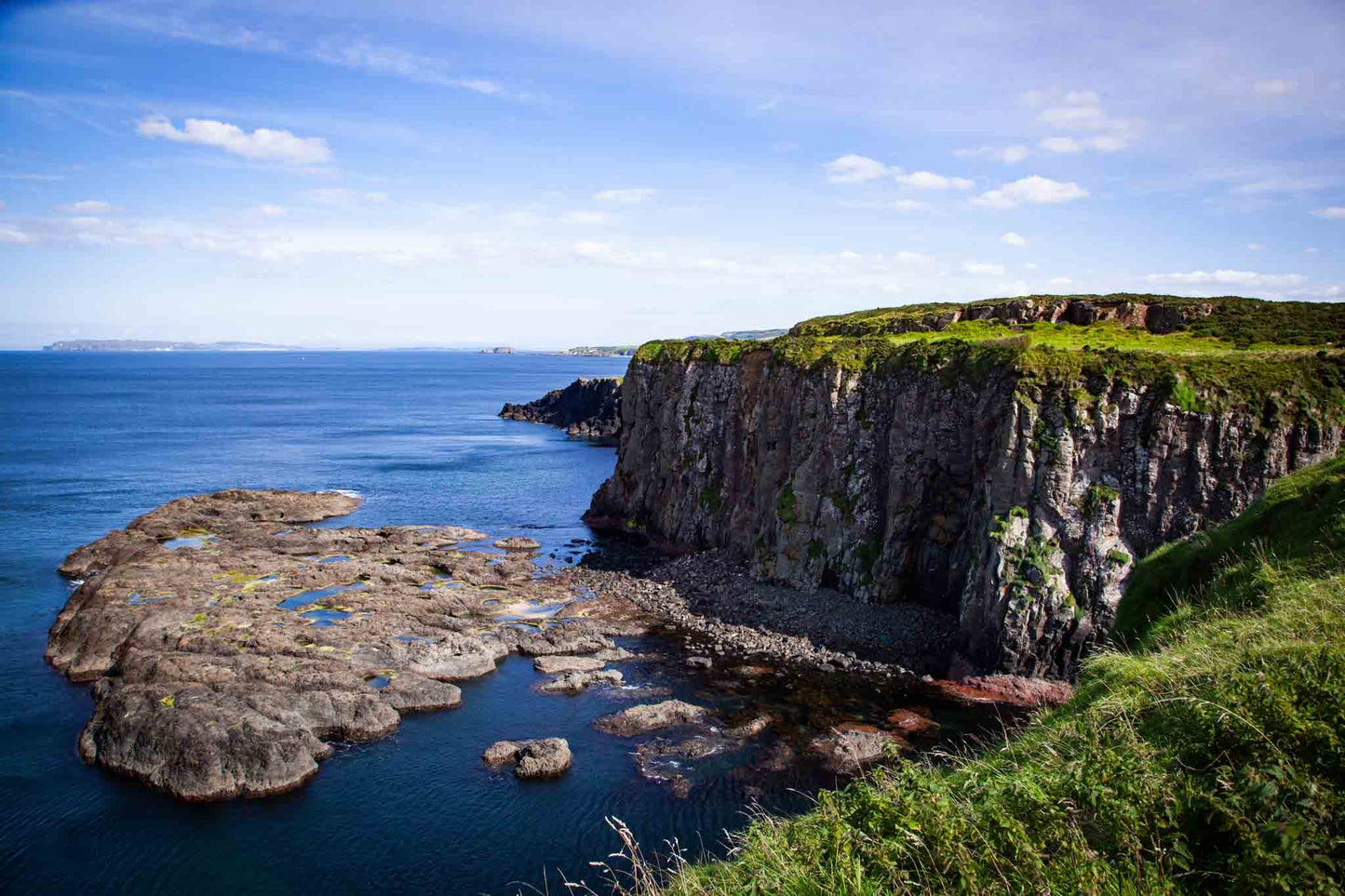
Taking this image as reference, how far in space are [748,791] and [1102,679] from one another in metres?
19.3

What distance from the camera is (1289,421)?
37250 mm

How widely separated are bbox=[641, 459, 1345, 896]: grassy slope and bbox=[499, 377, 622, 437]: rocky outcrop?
11748cm

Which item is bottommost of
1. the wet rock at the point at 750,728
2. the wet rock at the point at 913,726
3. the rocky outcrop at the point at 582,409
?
the wet rock at the point at 913,726

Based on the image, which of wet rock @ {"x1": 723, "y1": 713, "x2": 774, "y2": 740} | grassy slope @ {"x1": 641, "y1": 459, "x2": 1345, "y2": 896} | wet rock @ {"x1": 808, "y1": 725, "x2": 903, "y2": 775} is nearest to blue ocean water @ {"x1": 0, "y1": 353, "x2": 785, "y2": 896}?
wet rock @ {"x1": 723, "y1": 713, "x2": 774, "y2": 740}

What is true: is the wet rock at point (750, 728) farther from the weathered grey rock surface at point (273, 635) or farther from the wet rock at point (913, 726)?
the weathered grey rock surface at point (273, 635)

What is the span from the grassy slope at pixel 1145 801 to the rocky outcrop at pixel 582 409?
117476 mm

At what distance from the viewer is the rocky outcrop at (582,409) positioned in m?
140

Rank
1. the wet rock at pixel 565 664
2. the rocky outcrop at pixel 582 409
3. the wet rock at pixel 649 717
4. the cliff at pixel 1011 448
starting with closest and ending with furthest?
the wet rock at pixel 649 717
the cliff at pixel 1011 448
the wet rock at pixel 565 664
the rocky outcrop at pixel 582 409

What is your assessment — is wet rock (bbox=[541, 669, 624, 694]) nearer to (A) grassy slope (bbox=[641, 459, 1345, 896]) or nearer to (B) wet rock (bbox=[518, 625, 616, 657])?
(B) wet rock (bbox=[518, 625, 616, 657])

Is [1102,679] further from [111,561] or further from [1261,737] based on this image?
[111,561]

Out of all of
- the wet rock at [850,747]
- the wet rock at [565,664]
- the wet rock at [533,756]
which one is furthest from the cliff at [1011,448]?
the wet rock at [533,756]

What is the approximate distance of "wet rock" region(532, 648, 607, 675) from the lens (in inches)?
1662

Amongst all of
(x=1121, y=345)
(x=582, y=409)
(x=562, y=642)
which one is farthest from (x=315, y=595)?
(x=582, y=409)

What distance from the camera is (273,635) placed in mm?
42219
